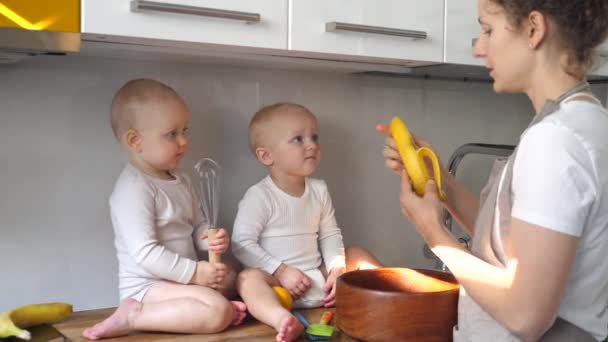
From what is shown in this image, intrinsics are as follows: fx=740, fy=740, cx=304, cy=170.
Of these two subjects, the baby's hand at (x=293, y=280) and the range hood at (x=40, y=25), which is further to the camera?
the baby's hand at (x=293, y=280)

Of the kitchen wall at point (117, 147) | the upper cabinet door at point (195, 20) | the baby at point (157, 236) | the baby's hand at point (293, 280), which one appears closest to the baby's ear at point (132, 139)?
the baby at point (157, 236)

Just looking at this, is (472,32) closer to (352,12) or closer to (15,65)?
(352,12)

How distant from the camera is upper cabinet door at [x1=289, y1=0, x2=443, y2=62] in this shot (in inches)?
44.3

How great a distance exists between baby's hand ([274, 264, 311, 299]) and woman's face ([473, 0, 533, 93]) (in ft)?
1.64

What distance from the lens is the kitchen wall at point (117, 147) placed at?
3.94ft

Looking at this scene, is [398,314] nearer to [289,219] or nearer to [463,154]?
[289,219]

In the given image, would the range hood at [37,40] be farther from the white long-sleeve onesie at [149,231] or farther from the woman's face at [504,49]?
the woman's face at [504,49]

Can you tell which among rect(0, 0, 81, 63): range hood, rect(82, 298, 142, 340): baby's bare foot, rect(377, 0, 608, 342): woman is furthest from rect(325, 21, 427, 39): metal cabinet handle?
rect(82, 298, 142, 340): baby's bare foot

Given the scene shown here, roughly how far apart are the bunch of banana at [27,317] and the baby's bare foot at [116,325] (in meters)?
0.05

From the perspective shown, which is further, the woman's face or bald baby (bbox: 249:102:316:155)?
bald baby (bbox: 249:102:316:155)

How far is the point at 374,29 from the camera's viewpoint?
1.18 metres

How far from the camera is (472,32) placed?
1.32 meters

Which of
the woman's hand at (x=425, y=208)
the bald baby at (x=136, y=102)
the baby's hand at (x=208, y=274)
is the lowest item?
the baby's hand at (x=208, y=274)

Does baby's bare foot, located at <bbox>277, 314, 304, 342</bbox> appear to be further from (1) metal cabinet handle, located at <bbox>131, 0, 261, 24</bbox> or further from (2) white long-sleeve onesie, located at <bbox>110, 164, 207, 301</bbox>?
(1) metal cabinet handle, located at <bbox>131, 0, 261, 24</bbox>
